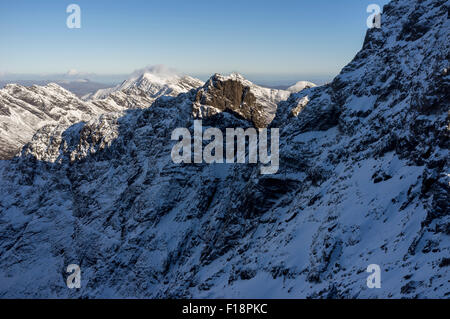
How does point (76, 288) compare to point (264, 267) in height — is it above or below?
below

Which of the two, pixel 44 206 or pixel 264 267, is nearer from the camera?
pixel 264 267

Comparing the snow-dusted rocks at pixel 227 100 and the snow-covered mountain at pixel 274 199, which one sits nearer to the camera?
the snow-covered mountain at pixel 274 199

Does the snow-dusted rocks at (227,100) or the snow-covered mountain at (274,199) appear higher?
the snow-dusted rocks at (227,100)

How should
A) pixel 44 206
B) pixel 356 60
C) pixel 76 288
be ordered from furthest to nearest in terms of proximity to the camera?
pixel 44 206 < pixel 76 288 < pixel 356 60

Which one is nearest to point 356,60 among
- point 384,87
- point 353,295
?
point 384,87

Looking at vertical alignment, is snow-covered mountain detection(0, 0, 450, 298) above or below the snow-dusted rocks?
below

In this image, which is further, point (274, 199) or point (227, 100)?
point (227, 100)

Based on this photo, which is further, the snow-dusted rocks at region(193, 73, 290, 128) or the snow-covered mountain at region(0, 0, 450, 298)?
the snow-dusted rocks at region(193, 73, 290, 128)

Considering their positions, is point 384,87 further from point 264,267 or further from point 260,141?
point 264,267
